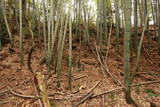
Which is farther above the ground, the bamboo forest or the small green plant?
the bamboo forest

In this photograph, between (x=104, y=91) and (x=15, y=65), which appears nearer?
(x=104, y=91)

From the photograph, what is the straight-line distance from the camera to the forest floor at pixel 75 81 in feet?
10.7

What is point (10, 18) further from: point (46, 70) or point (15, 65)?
point (46, 70)

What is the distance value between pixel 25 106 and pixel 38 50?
8.70 feet

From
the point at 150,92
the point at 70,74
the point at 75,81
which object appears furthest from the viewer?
the point at 75,81

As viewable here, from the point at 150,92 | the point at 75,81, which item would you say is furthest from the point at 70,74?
the point at 150,92

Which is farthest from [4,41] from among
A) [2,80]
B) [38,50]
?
[2,80]

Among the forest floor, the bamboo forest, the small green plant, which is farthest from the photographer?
the small green plant

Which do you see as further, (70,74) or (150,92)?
(150,92)

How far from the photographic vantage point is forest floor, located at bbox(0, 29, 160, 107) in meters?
3.26

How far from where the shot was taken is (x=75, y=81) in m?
4.02

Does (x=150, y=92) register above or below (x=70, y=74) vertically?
below

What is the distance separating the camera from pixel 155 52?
6.36m

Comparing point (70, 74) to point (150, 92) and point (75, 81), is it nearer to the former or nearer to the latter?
point (75, 81)
